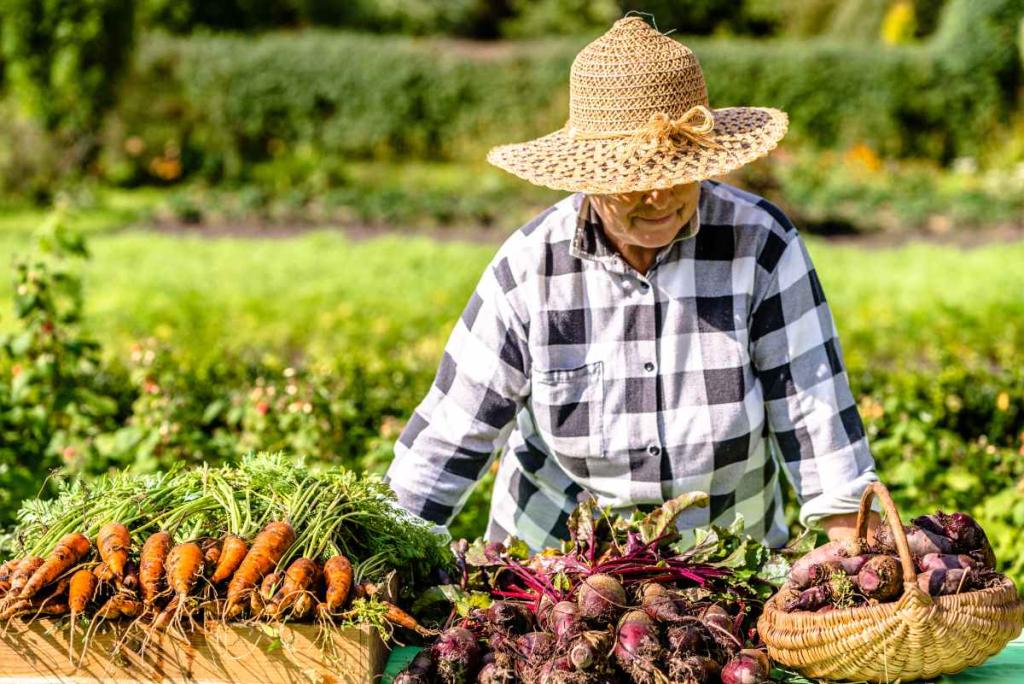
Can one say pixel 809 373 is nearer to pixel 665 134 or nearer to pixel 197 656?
pixel 665 134

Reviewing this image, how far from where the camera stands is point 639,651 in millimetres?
1889

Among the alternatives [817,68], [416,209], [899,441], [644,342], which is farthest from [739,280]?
[817,68]

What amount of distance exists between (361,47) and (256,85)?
1232 mm

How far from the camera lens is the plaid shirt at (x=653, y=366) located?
254 cm

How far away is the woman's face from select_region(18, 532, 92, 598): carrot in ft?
3.94

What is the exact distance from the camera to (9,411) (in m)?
3.80

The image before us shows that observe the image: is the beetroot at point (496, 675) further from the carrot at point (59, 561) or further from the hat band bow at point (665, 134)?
the hat band bow at point (665, 134)

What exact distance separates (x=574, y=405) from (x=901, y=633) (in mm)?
925

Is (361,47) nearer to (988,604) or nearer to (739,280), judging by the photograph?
(739,280)

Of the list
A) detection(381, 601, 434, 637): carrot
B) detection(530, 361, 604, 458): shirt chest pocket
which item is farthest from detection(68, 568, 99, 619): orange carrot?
detection(530, 361, 604, 458): shirt chest pocket

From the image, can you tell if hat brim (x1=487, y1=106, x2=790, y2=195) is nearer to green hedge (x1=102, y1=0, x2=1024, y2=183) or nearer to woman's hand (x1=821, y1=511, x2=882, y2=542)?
woman's hand (x1=821, y1=511, x2=882, y2=542)

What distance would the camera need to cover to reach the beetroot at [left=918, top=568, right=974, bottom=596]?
1.93 metres

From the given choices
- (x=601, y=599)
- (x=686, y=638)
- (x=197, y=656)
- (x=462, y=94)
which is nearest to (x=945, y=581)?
(x=686, y=638)

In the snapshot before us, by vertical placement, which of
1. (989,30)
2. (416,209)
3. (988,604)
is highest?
(989,30)
